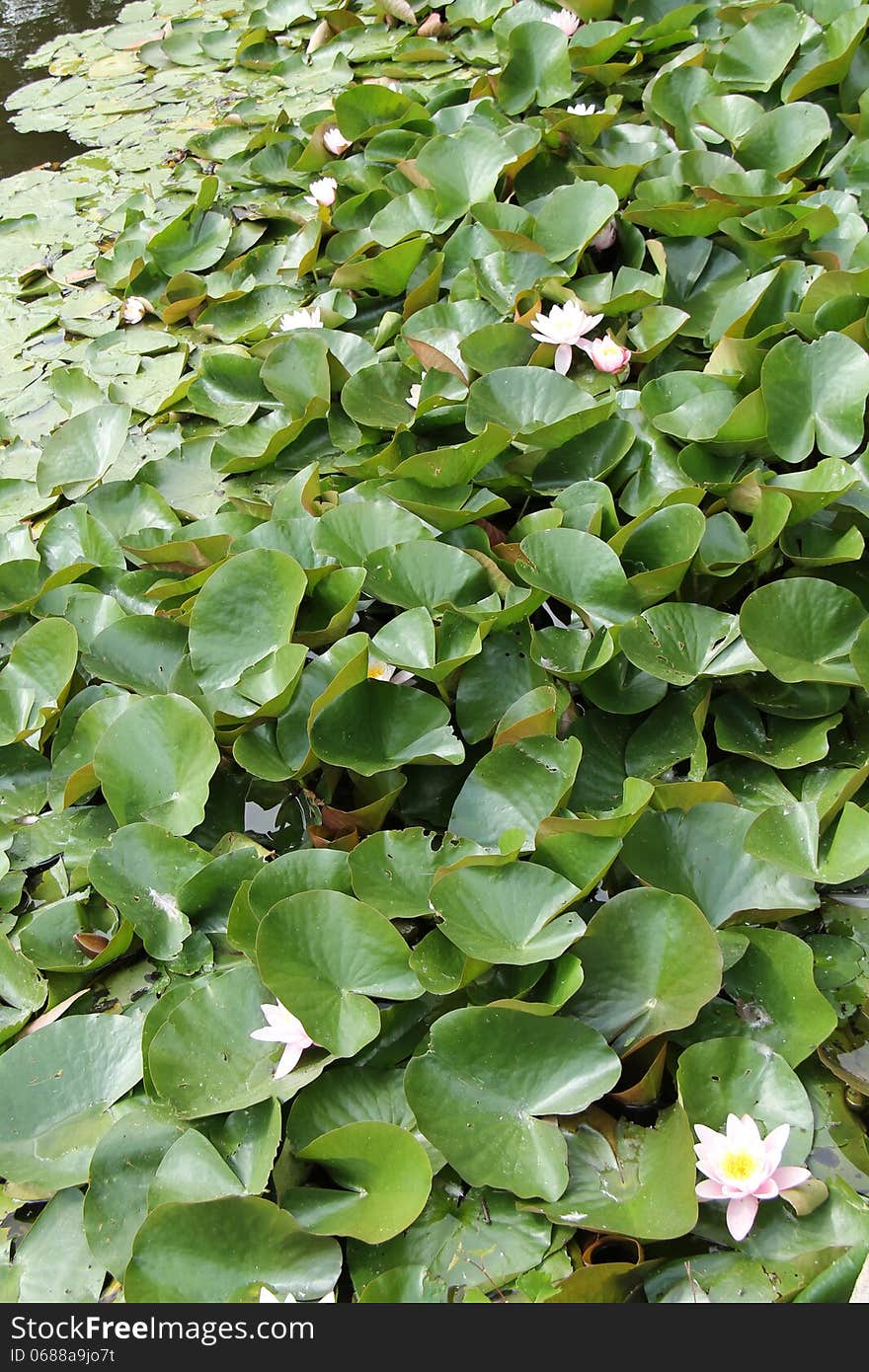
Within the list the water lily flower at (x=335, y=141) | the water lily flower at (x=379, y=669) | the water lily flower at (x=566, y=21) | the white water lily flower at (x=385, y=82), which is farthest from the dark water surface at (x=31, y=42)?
the water lily flower at (x=379, y=669)

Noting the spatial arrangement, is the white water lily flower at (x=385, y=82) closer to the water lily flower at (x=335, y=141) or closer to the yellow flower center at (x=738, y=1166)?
the water lily flower at (x=335, y=141)

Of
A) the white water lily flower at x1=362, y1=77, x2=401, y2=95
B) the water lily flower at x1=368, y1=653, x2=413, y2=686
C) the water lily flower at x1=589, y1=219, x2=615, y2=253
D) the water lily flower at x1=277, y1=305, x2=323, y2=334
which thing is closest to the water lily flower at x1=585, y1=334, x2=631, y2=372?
the water lily flower at x1=589, y1=219, x2=615, y2=253

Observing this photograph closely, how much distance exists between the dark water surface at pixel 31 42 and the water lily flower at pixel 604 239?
2105mm

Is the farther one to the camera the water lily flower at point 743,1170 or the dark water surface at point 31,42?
the dark water surface at point 31,42

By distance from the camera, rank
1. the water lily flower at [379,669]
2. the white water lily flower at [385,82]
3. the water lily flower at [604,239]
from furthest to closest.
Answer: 1. the white water lily flower at [385,82]
2. the water lily flower at [604,239]
3. the water lily flower at [379,669]

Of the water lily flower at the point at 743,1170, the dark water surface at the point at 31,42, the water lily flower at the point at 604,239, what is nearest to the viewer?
the water lily flower at the point at 743,1170

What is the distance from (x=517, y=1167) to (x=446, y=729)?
0.54 metres

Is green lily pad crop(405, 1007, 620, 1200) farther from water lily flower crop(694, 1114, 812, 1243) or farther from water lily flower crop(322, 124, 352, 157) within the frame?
water lily flower crop(322, 124, 352, 157)

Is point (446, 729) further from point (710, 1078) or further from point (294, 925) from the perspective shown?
point (710, 1078)

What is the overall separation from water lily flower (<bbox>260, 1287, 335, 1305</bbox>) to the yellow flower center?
40cm

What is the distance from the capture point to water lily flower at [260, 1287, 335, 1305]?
3.44 feet

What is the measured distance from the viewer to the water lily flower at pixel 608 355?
1911 mm

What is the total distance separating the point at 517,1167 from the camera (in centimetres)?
108

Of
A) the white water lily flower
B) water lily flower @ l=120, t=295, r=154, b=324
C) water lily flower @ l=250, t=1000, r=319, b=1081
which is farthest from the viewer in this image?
the white water lily flower
